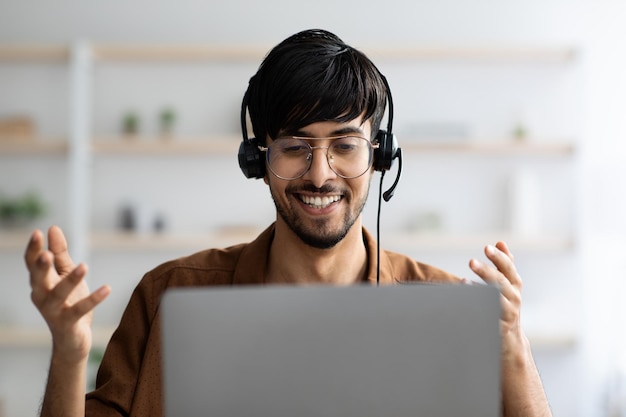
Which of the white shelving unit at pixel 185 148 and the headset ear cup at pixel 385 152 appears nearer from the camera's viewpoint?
the headset ear cup at pixel 385 152

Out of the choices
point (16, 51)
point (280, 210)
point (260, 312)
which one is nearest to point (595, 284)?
point (280, 210)

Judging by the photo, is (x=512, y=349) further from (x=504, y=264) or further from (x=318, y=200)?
(x=318, y=200)

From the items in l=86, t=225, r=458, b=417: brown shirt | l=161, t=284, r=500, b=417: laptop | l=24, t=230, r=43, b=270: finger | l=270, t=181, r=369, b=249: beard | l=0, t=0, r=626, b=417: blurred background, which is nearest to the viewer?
l=161, t=284, r=500, b=417: laptop

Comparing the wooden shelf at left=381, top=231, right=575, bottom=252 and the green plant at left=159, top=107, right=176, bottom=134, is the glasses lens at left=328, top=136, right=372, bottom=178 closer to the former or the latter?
the wooden shelf at left=381, top=231, right=575, bottom=252

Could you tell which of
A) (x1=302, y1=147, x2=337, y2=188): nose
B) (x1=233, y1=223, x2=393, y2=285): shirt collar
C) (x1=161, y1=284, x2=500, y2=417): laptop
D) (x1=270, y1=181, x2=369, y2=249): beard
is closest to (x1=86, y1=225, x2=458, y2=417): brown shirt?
(x1=233, y1=223, x2=393, y2=285): shirt collar

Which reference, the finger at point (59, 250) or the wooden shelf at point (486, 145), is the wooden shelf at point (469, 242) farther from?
the finger at point (59, 250)

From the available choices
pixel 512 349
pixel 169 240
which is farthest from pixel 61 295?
pixel 169 240

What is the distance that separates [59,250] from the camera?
111 cm

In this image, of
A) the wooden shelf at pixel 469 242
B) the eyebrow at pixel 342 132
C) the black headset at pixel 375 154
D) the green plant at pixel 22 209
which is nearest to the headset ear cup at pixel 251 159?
the black headset at pixel 375 154

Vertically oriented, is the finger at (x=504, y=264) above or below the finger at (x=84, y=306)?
above

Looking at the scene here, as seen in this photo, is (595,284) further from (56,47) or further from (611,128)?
(56,47)

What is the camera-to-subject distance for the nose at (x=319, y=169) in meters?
1.50

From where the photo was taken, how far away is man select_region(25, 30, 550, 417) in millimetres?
1443

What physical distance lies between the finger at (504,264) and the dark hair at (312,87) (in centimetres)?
44
